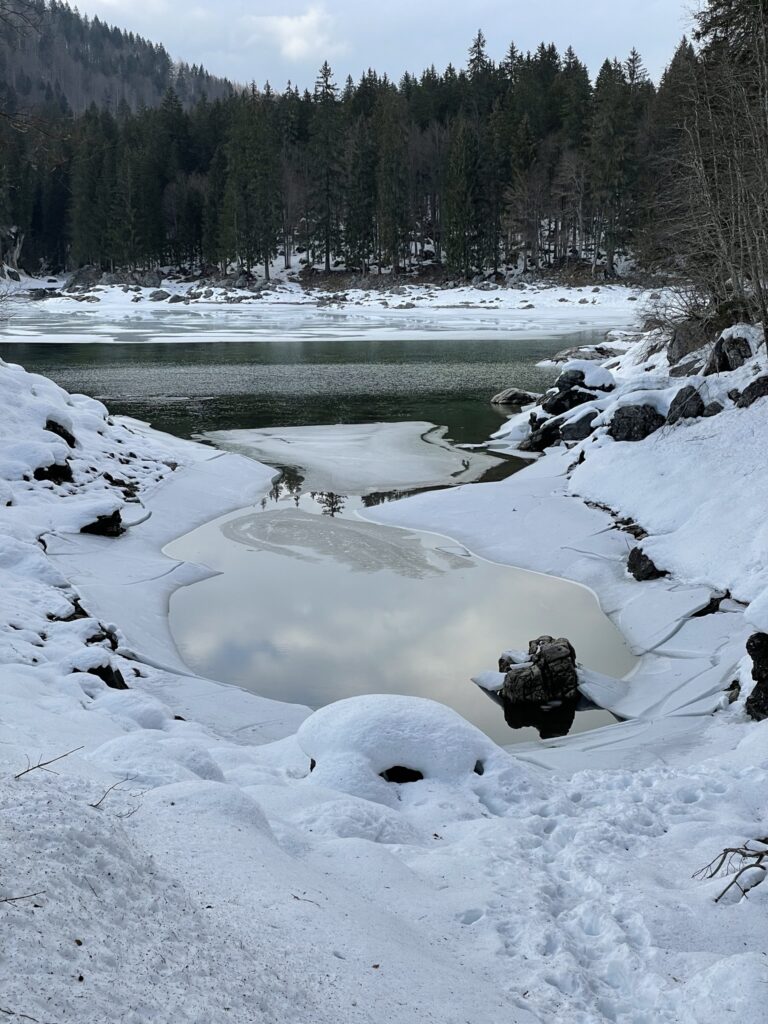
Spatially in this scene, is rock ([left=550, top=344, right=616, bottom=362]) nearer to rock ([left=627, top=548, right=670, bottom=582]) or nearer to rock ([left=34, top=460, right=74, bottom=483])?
rock ([left=627, top=548, right=670, bottom=582])

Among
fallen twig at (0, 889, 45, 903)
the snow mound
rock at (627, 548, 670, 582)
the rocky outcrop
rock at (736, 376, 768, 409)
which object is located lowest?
the rocky outcrop

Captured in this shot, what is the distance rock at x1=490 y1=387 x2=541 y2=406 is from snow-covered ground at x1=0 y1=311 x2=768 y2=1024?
14.6 metres

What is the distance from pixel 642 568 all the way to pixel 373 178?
68.6m

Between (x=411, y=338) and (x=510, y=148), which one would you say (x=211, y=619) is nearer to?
(x=411, y=338)

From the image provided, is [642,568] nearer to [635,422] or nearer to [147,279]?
[635,422]

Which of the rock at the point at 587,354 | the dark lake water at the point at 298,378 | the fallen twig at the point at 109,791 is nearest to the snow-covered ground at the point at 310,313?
the dark lake water at the point at 298,378

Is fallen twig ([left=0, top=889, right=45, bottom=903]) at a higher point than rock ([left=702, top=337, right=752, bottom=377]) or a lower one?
lower

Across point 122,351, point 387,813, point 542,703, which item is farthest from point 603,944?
point 122,351

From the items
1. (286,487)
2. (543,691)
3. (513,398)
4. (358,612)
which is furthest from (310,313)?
(543,691)

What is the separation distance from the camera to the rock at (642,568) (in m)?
11.4

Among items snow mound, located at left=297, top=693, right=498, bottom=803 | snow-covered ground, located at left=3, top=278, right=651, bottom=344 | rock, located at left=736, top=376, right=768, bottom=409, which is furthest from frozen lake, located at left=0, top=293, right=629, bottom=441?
snow mound, located at left=297, top=693, right=498, bottom=803

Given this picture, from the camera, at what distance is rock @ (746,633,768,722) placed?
7.39 metres

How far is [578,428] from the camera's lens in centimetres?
1994

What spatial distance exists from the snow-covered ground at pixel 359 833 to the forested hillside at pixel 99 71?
145 meters
